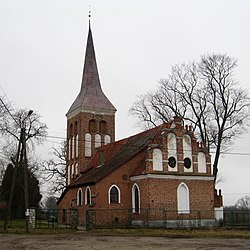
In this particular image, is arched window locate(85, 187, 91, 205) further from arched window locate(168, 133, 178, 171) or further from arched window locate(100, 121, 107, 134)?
arched window locate(100, 121, 107, 134)

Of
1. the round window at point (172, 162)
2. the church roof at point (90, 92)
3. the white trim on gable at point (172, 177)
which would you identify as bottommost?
the white trim on gable at point (172, 177)

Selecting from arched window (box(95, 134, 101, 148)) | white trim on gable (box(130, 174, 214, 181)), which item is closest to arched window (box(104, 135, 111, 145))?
arched window (box(95, 134, 101, 148))

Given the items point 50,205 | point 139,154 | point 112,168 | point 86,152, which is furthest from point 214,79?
point 50,205

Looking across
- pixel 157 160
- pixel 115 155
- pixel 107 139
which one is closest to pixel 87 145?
pixel 107 139

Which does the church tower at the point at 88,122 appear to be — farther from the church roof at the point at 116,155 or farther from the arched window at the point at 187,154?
the arched window at the point at 187,154

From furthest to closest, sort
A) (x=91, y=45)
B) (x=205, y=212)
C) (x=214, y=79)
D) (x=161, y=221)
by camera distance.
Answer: (x=91, y=45) < (x=214, y=79) < (x=205, y=212) < (x=161, y=221)

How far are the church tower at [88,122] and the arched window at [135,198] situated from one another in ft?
36.7

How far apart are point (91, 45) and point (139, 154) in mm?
20537

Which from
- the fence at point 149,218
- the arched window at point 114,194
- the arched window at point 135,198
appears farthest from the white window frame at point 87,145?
the fence at point 149,218

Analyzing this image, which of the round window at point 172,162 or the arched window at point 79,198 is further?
the arched window at point 79,198

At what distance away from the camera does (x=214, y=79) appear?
4131 cm

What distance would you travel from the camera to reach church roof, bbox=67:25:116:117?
49562 millimetres

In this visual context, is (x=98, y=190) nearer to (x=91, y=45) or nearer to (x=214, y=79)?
(x=214, y=79)

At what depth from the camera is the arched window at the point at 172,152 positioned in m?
36.7
